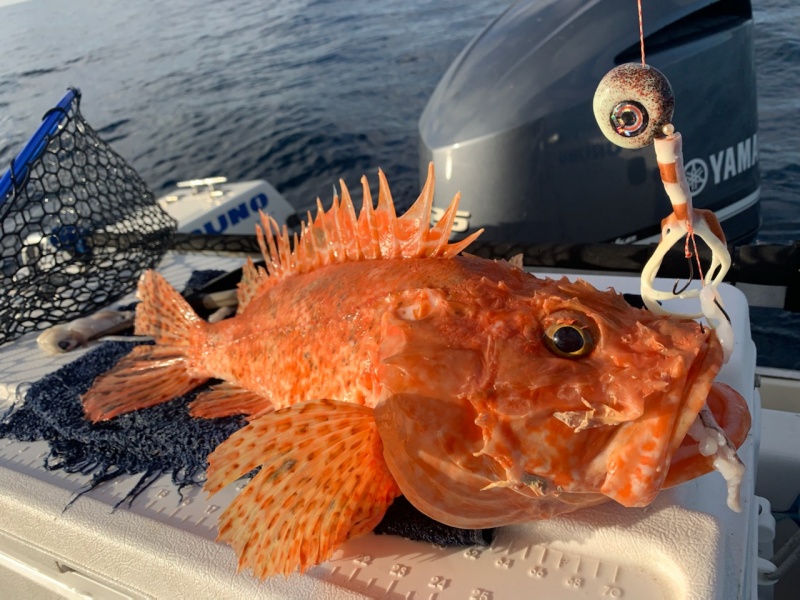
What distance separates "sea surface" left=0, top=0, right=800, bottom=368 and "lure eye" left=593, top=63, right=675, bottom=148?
4.44 meters

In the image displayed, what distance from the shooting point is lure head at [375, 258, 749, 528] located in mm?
1223

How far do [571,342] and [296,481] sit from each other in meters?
0.78

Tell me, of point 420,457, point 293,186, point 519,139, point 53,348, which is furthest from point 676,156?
point 293,186

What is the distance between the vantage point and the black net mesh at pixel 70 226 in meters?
3.23

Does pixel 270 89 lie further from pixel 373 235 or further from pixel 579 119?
pixel 373 235

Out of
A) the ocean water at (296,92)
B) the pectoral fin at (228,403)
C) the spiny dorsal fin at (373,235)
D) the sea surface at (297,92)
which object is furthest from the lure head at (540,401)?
the ocean water at (296,92)

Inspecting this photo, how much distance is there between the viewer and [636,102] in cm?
117

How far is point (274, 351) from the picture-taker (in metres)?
2.19

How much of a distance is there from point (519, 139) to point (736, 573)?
2750mm

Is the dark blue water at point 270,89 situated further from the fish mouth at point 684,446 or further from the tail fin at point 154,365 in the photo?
the fish mouth at point 684,446

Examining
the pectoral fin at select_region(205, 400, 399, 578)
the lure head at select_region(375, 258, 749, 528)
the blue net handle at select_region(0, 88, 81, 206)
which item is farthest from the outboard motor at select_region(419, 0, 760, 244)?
the pectoral fin at select_region(205, 400, 399, 578)

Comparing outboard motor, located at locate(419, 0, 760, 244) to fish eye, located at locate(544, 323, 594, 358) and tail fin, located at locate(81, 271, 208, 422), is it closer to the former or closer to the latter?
tail fin, located at locate(81, 271, 208, 422)

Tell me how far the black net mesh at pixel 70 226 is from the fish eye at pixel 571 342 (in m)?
3.00

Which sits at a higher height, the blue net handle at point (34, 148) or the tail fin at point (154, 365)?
the blue net handle at point (34, 148)
